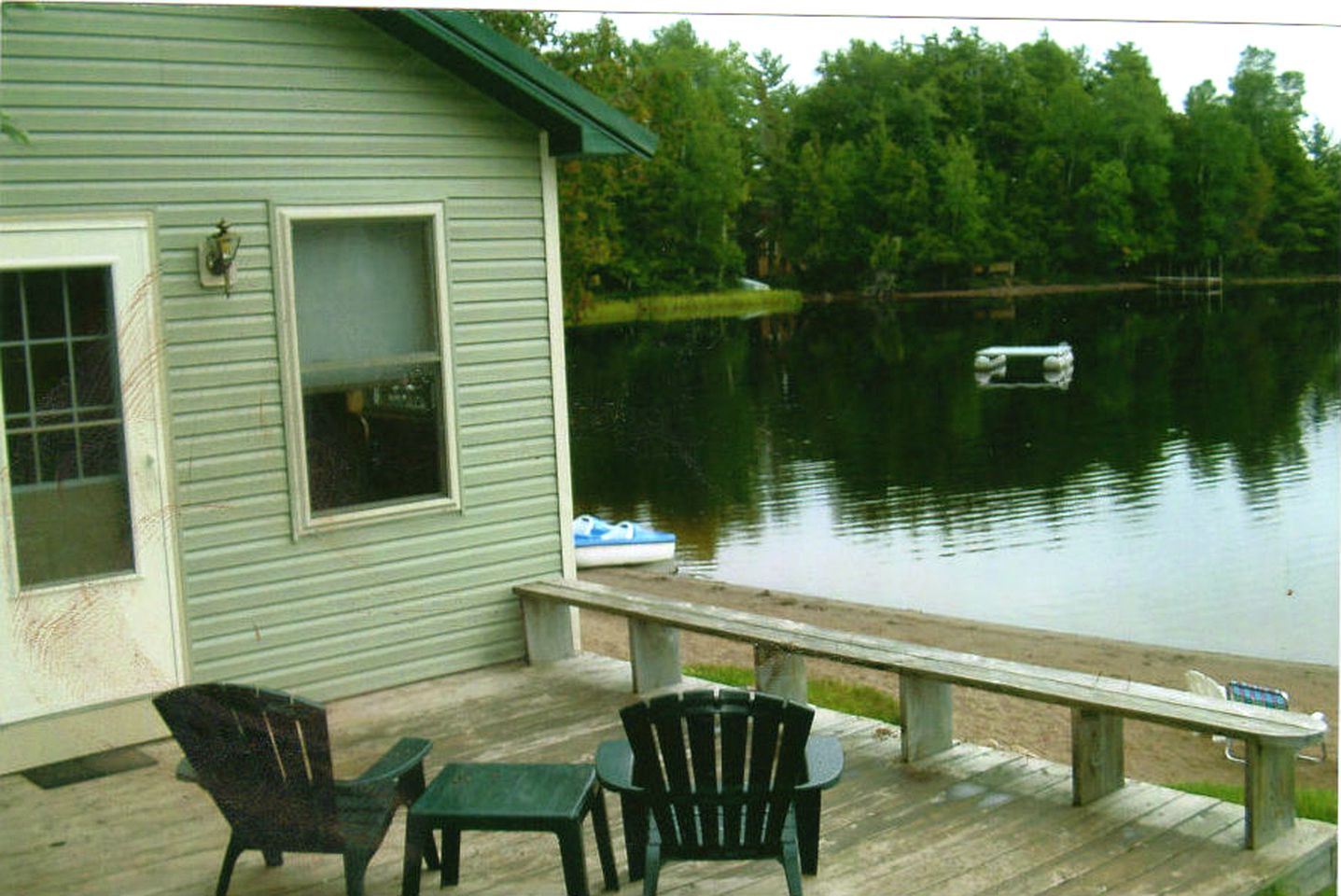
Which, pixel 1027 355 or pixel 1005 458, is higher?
pixel 1027 355

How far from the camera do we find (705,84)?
520cm

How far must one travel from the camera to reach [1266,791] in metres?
3.90

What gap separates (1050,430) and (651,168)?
3.27m

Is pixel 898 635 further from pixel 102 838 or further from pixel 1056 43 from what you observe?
pixel 102 838

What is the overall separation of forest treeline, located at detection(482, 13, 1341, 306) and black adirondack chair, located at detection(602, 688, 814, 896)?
7.86 ft

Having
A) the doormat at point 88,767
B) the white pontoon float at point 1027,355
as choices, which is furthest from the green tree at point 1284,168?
the doormat at point 88,767

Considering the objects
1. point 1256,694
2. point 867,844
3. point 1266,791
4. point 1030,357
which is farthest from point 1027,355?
point 867,844

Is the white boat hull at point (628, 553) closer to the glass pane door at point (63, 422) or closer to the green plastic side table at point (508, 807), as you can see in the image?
the glass pane door at point (63, 422)

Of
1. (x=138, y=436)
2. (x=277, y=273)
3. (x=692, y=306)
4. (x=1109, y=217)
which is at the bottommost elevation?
(x=138, y=436)

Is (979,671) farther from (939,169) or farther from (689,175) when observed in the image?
(689,175)

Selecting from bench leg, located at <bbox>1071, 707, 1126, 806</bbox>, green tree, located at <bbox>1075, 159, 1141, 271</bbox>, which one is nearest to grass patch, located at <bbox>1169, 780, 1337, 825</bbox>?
bench leg, located at <bbox>1071, 707, 1126, 806</bbox>

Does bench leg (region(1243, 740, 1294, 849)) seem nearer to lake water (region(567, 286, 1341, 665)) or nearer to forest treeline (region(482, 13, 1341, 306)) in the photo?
lake water (region(567, 286, 1341, 665))

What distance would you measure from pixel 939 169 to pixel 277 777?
353 centimetres

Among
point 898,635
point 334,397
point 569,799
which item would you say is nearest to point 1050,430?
point 898,635
